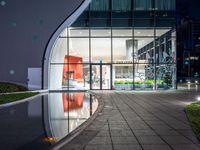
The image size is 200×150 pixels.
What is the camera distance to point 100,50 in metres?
29.8

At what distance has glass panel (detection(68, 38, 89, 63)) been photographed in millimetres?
29750

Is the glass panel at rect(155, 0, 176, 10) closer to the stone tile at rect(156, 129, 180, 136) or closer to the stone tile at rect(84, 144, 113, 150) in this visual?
the stone tile at rect(156, 129, 180, 136)

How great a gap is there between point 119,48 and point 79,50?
12.8 feet

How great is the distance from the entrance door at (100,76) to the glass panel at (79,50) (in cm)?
128

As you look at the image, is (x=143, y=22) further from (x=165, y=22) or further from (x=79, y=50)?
(x=79, y=50)

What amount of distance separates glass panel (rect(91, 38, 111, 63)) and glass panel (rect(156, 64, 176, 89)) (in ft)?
16.7

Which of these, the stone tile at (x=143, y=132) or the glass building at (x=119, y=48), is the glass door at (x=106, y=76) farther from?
the stone tile at (x=143, y=132)

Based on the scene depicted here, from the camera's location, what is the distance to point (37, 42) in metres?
27.9

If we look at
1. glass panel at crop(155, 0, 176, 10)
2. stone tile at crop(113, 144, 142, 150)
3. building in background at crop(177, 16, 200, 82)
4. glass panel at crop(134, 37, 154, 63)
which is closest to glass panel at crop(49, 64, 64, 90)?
glass panel at crop(134, 37, 154, 63)

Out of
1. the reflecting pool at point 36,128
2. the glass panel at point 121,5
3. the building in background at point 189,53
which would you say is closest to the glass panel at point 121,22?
the glass panel at point 121,5

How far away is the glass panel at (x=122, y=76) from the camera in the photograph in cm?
2997

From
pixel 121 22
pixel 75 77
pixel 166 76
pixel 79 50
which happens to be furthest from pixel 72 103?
pixel 121 22

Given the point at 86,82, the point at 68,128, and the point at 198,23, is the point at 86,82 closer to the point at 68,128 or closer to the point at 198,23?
the point at 68,128

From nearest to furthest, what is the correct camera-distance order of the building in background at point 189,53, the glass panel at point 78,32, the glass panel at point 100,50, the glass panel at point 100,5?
the glass panel at point 78,32
the glass panel at point 100,50
the glass panel at point 100,5
the building in background at point 189,53
